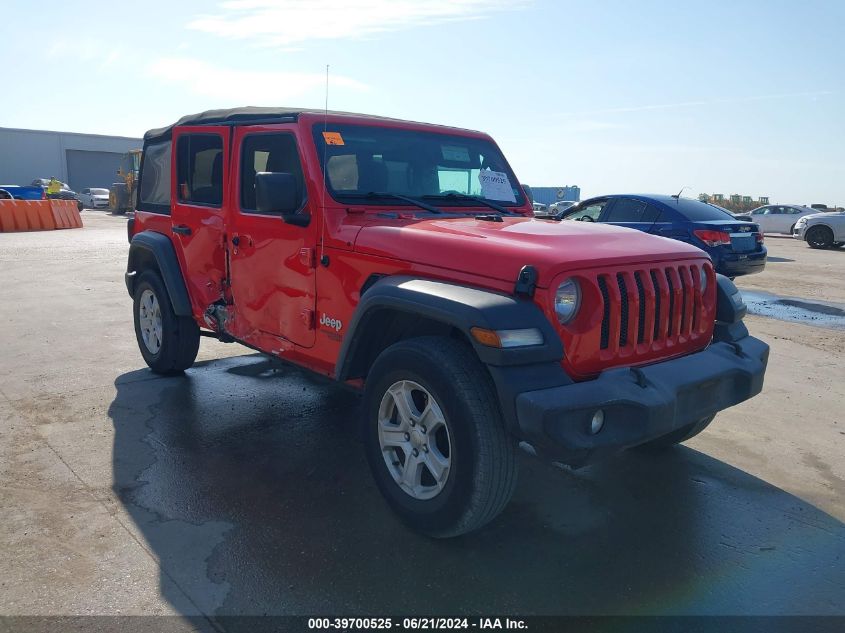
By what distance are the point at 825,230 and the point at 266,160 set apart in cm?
2109

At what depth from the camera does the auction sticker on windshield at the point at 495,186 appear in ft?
15.5

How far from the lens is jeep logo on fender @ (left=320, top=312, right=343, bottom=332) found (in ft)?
12.5

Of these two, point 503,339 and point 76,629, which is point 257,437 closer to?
point 76,629

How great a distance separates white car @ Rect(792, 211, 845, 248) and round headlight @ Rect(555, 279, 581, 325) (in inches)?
830

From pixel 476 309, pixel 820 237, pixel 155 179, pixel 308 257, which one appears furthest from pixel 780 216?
pixel 476 309

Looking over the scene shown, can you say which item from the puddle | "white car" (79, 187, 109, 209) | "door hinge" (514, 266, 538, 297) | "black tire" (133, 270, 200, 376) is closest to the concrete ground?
"black tire" (133, 270, 200, 376)

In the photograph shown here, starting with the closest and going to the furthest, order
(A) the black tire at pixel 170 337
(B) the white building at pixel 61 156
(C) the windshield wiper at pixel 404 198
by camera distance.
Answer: (C) the windshield wiper at pixel 404 198 → (A) the black tire at pixel 170 337 → (B) the white building at pixel 61 156

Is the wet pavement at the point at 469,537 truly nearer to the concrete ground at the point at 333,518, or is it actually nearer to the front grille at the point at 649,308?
the concrete ground at the point at 333,518

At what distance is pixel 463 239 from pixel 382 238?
1.58 ft

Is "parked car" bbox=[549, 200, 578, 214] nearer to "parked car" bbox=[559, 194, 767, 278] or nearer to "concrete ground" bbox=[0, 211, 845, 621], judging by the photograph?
"parked car" bbox=[559, 194, 767, 278]

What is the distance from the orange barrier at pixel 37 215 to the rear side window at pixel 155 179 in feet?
62.8

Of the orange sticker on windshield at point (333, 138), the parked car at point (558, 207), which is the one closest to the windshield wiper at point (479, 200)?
the orange sticker on windshield at point (333, 138)

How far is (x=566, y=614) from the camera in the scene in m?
2.78

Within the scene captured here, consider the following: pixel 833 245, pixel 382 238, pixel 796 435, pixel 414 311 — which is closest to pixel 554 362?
pixel 414 311
